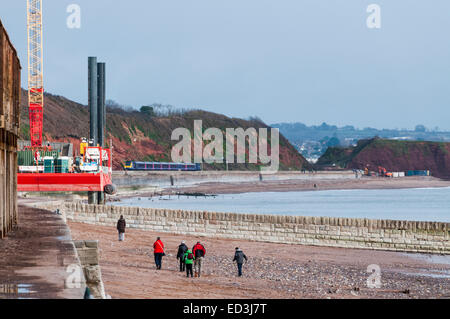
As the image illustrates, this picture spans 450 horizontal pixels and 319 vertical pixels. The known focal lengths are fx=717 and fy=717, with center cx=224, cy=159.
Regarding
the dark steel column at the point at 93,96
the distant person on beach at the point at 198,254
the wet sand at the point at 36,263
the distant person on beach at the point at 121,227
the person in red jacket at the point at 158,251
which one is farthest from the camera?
the dark steel column at the point at 93,96

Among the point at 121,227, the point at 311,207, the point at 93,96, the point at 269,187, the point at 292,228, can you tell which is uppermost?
the point at 93,96

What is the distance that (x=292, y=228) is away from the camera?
40.4m

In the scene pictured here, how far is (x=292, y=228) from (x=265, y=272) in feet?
31.9

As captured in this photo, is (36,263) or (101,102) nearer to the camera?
(36,263)

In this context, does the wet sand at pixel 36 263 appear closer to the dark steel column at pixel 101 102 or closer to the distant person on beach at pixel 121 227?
the distant person on beach at pixel 121 227

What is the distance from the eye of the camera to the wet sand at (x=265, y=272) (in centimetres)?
2486

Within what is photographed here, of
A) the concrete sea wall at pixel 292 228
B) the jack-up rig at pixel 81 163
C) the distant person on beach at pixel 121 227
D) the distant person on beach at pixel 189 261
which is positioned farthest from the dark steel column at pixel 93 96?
the distant person on beach at pixel 189 261

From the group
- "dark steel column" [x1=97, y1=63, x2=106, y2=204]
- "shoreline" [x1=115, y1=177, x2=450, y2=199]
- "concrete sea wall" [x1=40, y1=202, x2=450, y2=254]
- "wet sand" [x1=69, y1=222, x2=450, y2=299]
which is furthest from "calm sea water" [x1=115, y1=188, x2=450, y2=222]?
"wet sand" [x1=69, y1=222, x2=450, y2=299]

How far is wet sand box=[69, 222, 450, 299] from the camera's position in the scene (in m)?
24.9

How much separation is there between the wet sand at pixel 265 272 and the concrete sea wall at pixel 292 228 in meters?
Answer: 0.74

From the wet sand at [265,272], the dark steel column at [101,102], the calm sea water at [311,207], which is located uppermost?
the dark steel column at [101,102]

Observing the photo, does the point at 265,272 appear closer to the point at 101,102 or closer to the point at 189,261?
the point at 189,261

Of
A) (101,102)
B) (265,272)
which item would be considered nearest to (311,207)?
(101,102)

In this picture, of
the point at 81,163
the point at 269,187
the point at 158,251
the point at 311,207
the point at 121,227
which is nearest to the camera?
the point at 158,251
